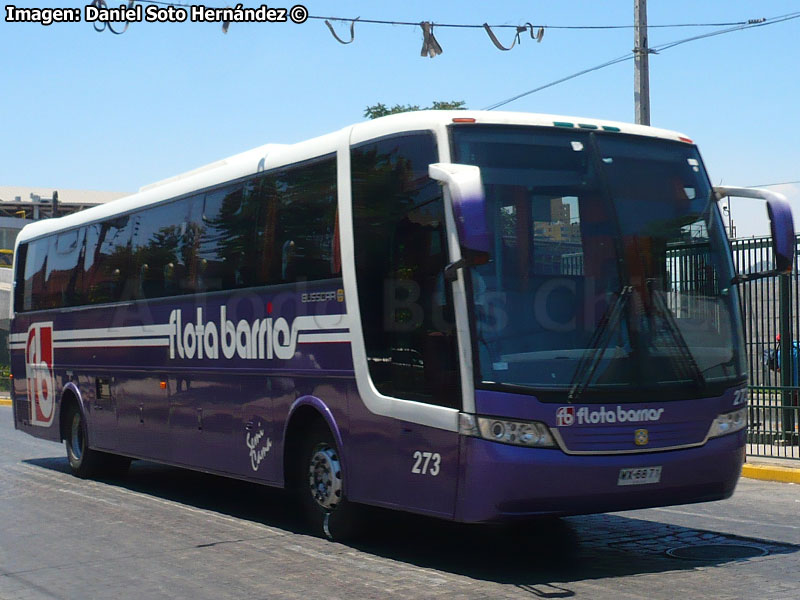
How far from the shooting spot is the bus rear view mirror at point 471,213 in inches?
290

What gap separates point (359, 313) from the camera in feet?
30.6

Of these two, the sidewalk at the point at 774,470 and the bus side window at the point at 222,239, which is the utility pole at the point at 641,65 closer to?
the sidewalk at the point at 774,470

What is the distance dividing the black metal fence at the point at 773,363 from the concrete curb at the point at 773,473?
107 cm

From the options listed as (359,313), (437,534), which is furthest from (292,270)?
(437,534)

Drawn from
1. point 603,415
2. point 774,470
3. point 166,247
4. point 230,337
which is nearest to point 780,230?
point 603,415

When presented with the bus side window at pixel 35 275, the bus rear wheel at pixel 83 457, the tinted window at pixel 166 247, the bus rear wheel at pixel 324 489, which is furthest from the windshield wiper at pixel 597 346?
the bus side window at pixel 35 275

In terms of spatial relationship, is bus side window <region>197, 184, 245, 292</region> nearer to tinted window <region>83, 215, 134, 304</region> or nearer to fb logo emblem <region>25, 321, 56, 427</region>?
tinted window <region>83, 215, 134, 304</region>

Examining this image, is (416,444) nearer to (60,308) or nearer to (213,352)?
(213,352)

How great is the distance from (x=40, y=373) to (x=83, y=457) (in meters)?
2.07

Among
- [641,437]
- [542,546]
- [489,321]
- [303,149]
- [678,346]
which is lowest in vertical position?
[542,546]

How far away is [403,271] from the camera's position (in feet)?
29.0

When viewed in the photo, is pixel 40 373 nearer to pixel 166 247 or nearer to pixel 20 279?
pixel 20 279

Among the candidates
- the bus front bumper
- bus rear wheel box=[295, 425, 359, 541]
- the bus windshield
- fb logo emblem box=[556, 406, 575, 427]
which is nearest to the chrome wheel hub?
bus rear wheel box=[295, 425, 359, 541]

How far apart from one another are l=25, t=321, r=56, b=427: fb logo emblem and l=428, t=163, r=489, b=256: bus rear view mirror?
10738mm
